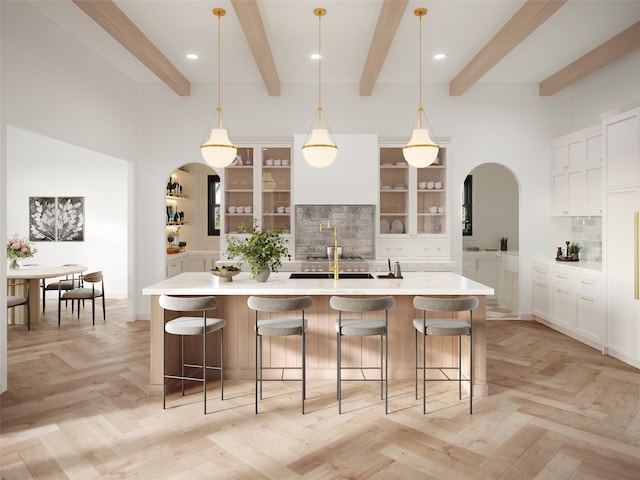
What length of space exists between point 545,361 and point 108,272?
292 inches

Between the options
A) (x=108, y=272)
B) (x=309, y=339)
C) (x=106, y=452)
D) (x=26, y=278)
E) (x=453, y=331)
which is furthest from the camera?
(x=108, y=272)

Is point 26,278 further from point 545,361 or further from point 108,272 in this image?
point 545,361

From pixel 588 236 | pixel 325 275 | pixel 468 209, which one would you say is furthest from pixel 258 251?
pixel 468 209

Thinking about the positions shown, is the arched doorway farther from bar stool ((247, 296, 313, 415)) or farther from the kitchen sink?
bar stool ((247, 296, 313, 415))

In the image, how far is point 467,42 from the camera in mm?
4957

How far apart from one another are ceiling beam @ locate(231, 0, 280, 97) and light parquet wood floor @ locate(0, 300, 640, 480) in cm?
331

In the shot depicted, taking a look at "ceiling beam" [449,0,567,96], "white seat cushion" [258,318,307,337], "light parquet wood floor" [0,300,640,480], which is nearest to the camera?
"light parquet wood floor" [0,300,640,480]

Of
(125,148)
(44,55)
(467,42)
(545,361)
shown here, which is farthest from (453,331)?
(125,148)

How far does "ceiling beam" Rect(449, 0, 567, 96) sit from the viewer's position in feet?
12.6

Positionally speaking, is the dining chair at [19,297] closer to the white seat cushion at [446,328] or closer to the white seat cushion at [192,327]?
the white seat cushion at [192,327]

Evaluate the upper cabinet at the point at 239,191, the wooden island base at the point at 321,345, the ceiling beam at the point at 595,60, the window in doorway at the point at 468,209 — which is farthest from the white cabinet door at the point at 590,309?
the upper cabinet at the point at 239,191

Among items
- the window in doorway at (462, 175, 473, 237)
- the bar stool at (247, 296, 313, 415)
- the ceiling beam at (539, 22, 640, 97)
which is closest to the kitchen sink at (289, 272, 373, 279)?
the bar stool at (247, 296, 313, 415)

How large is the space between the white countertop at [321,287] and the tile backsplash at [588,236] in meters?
3.02

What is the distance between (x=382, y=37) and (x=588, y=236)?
13.3 ft
